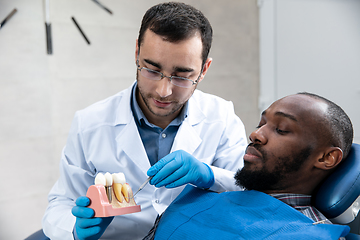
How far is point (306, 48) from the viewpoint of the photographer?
9.09 feet

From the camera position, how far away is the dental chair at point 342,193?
107 cm

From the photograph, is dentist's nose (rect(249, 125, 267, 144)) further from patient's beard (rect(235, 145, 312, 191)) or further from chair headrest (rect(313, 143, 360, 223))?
chair headrest (rect(313, 143, 360, 223))

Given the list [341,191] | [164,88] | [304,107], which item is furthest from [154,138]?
[341,191]

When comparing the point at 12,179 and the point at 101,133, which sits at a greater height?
the point at 101,133

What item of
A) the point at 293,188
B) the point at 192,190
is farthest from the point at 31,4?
the point at 293,188

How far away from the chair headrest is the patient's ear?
0.05 m

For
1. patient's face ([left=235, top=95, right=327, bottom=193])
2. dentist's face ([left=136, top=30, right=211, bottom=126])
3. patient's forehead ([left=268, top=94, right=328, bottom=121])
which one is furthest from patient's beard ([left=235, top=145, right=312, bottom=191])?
dentist's face ([left=136, top=30, right=211, bottom=126])

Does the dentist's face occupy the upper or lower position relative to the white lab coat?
upper

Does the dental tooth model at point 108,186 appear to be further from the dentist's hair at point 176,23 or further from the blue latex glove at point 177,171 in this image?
the dentist's hair at point 176,23

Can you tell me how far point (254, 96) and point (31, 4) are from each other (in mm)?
2121

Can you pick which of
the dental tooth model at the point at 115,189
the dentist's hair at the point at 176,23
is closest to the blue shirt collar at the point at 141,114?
the dentist's hair at the point at 176,23

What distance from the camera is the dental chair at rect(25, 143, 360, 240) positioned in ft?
3.51

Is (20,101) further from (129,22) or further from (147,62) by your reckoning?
(147,62)

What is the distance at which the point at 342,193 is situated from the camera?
1.07 m
